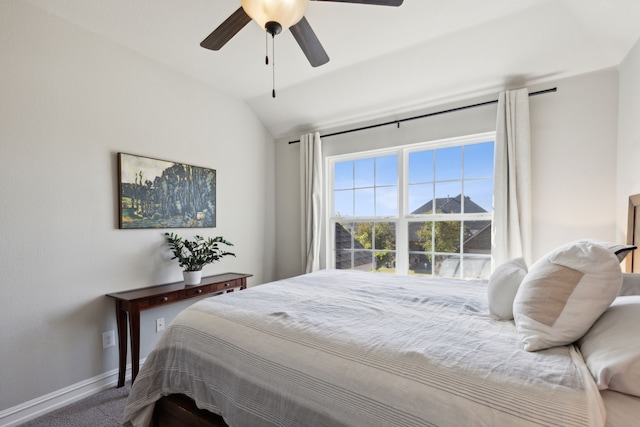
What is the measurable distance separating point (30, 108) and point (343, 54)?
2.40 metres

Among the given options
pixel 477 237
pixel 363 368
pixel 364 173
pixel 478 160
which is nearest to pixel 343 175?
pixel 364 173

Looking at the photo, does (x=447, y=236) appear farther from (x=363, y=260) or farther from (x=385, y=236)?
(x=363, y=260)

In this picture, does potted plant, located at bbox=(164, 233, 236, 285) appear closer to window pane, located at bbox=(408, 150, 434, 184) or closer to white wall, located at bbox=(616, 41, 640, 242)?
window pane, located at bbox=(408, 150, 434, 184)

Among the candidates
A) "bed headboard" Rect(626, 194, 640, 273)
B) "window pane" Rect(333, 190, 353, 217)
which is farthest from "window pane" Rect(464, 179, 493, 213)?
"window pane" Rect(333, 190, 353, 217)

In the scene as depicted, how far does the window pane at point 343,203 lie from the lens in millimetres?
3689

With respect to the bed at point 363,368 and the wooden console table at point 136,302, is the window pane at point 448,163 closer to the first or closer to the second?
the bed at point 363,368

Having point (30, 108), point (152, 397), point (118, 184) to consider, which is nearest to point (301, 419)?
point (152, 397)

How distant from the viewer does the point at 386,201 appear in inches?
135

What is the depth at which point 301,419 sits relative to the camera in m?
0.97

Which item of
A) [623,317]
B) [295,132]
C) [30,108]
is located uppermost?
[295,132]

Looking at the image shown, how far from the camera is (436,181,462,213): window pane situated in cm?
300

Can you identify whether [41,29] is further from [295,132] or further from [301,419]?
[301,419]

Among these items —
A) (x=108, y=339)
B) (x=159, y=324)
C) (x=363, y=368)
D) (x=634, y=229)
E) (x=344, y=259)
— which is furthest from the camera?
(x=344, y=259)

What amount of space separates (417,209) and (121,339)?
296 cm
